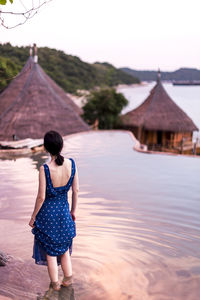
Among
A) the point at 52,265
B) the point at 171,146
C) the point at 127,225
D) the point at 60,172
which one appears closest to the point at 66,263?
the point at 52,265

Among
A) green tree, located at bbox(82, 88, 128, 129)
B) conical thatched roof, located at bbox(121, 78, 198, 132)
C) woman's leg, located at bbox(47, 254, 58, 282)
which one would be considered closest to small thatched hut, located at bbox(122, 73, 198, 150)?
conical thatched roof, located at bbox(121, 78, 198, 132)

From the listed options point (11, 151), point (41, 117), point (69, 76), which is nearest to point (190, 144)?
point (41, 117)

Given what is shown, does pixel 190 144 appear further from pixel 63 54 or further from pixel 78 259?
pixel 63 54

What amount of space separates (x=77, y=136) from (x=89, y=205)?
21.4ft

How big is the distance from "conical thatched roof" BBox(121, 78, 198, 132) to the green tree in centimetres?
72

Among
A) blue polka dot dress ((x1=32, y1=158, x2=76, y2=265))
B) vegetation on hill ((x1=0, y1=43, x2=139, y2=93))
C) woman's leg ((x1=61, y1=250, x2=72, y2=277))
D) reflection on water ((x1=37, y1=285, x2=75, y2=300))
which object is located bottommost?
reflection on water ((x1=37, y1=285, x2=75, y2=300))

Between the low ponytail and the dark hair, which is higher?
the dark hair

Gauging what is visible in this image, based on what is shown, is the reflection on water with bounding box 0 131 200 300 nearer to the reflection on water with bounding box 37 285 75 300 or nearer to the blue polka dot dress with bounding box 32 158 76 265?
the reflection on water with bounding box 37 285 75 300

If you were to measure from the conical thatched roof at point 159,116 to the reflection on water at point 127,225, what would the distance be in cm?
1115

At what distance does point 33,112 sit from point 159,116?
756 cm

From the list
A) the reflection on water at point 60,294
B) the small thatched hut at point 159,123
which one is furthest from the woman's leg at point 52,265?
the small thatched hut at point 159,123

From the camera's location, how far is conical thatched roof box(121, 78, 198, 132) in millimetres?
18594

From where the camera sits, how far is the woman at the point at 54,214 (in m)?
2.40

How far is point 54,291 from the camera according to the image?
101 inches
